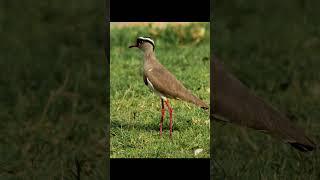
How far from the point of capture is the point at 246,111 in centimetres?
411

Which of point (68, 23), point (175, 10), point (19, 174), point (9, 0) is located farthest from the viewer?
point (9, 0)

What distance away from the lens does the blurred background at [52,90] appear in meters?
4.51

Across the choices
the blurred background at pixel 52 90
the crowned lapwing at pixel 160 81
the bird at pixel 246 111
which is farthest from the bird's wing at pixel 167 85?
the blurred background at pixel 52 90

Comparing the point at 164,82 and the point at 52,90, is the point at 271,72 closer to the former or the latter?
the point at 52,90

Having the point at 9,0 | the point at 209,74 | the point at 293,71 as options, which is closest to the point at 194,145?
the point at 209,74

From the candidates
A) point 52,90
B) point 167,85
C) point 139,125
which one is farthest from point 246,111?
point 52,90

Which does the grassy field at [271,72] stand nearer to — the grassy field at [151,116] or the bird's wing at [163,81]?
Result: the grassy field at [151,116]

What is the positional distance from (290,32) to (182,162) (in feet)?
8.81

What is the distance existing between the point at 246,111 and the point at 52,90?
5.17ft

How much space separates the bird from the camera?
3994 mm

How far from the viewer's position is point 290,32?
6.19m

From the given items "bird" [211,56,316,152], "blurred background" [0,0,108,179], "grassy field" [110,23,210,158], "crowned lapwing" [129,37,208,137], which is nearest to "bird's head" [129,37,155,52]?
"crowned lapwing" [129,37,208,137]

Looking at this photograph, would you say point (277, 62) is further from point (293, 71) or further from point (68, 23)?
point (68, 23)

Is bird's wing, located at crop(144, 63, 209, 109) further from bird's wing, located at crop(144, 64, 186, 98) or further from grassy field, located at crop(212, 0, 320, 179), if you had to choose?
grassy field, located at crop(212, 0, 320, 179)
